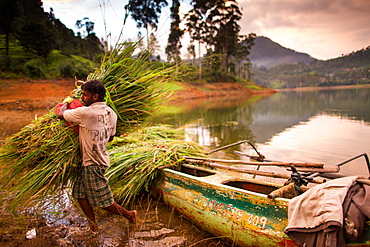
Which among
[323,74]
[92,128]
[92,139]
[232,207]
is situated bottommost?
[232,207]

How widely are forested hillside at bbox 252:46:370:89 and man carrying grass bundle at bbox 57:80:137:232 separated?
7391 cm

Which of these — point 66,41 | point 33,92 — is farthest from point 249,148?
point 66,41

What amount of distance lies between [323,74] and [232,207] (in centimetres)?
10572

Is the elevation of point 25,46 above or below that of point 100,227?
above

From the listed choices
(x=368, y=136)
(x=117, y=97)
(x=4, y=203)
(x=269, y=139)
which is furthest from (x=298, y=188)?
(x=368, y=136)

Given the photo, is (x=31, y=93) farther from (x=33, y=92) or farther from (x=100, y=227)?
(x=100, y=227)

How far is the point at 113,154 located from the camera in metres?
4.03

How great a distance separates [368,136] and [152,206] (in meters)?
7.76

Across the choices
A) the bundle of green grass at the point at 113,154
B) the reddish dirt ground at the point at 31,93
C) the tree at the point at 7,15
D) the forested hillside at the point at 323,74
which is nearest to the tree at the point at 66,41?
the tree at the point at 7,15

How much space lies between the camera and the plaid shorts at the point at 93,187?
7.95ft

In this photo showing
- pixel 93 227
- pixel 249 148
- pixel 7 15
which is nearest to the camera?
pixel 93 227

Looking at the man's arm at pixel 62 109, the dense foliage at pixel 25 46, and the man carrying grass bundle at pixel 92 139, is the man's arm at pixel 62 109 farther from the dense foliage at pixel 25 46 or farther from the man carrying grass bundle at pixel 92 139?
the dense foliage at pixel 25 46

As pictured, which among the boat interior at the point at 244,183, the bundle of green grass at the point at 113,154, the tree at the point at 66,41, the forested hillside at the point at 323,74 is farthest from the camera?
the forested hillside at the point at 323,74

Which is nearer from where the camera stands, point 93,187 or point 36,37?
point 93,187
